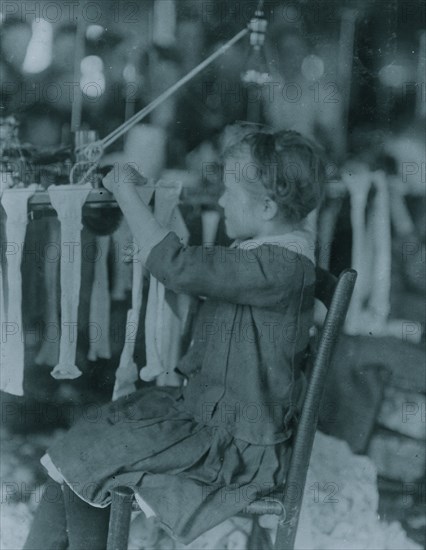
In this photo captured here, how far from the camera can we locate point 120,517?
1161mm

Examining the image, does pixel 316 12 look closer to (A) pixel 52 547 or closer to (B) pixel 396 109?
(B) pixel 396 109

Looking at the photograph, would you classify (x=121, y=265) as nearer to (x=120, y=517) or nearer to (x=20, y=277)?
(x=20, y=277)

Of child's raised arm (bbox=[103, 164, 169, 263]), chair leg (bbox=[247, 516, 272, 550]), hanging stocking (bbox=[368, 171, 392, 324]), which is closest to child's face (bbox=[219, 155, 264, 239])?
child's raised arm (bbox=[103, 164, 169, 263])

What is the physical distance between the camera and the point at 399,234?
1.58 metres

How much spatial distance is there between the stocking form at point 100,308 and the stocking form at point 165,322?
0.10 meters

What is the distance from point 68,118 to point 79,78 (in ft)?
0.29

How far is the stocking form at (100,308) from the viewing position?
1.50m

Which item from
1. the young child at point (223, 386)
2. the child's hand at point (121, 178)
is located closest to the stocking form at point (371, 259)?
the young child at point (223, 386)

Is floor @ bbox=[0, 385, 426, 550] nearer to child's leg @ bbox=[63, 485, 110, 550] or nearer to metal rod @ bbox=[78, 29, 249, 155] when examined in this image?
child's leg @ bbox=[63, 485, 110, 550]

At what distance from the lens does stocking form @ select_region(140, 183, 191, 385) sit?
1.50 metres

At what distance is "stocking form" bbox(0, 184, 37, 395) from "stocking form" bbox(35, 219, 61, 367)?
5cm

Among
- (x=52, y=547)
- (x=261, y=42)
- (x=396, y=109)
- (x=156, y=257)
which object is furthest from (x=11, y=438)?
(x=396, y=109)

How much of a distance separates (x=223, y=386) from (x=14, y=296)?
1.65ft

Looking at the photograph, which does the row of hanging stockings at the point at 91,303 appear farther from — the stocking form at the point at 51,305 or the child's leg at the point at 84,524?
the child's leg at the point at 84,524
